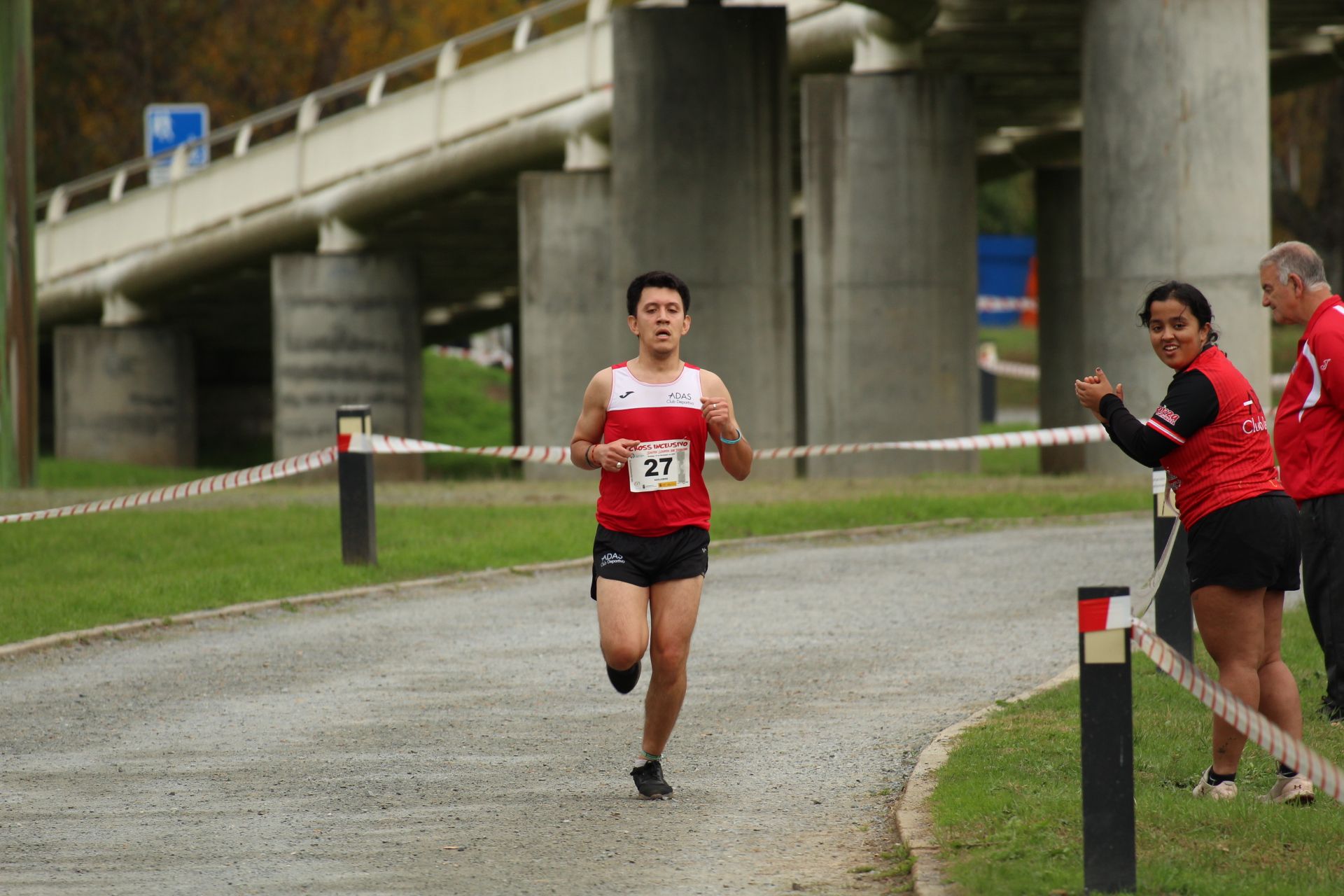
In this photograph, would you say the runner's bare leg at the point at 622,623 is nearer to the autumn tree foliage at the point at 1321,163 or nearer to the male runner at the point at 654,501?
the male runner at the point at 654,501

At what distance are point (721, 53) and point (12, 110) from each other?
8.51m

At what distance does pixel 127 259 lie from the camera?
32469mm

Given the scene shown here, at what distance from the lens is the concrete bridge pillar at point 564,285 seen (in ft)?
92.2

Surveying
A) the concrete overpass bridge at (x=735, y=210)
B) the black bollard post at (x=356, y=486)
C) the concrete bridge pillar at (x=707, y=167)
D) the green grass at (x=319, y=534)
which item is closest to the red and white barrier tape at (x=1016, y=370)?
the concrete overpass bridge at (x=735, y=210)

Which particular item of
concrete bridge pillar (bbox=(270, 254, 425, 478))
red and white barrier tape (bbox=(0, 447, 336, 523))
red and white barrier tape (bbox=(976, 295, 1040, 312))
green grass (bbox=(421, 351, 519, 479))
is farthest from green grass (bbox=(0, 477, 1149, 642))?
red and white barrier tape (bbox=(976, 295, 1040, 312))

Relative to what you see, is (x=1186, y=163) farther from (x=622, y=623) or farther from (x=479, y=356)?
(x=479, y=356)

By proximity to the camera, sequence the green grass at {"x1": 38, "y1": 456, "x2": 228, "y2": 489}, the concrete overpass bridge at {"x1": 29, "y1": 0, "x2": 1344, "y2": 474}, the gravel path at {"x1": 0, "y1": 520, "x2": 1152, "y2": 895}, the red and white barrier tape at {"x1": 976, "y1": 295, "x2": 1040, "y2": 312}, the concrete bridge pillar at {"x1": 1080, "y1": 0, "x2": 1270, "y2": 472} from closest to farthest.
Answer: the gravel path at {"x1": 0, "y1": 520, "x2": 1152, "y2": 895} → the concrete bridge pillar at {"x1": 1080, "y1": 0, "x2": 1270, "y2": 472} → the concrete overpass bridge at {"x1": 29, "y1": 0, "x2": 1344, "y2": 474} → the green grass at {"x1": 38, "y1": 456, "x2": 228, "y2": 489} → the red and white barrier tape at {"x1": 976, "y1": 295, "x2": 1040, "y2": 312}

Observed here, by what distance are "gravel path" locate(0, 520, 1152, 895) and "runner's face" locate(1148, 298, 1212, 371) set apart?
194 cm

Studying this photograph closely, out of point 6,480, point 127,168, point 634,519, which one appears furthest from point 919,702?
point 127,168

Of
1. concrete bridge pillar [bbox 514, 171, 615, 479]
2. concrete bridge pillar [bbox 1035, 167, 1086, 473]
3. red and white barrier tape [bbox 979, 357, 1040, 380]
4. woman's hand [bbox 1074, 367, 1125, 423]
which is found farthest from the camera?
red and white barrier tape [bbox 979, 357, 1040, 380]

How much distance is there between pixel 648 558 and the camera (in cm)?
721

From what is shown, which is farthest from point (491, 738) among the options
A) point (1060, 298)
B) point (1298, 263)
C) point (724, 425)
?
point (1060, 298)

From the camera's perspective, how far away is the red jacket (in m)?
7.76

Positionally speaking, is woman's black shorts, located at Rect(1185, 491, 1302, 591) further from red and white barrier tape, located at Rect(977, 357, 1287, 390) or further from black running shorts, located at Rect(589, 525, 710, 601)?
red and white barrier tape, located at Rect(977, 357, 1287, 390)
